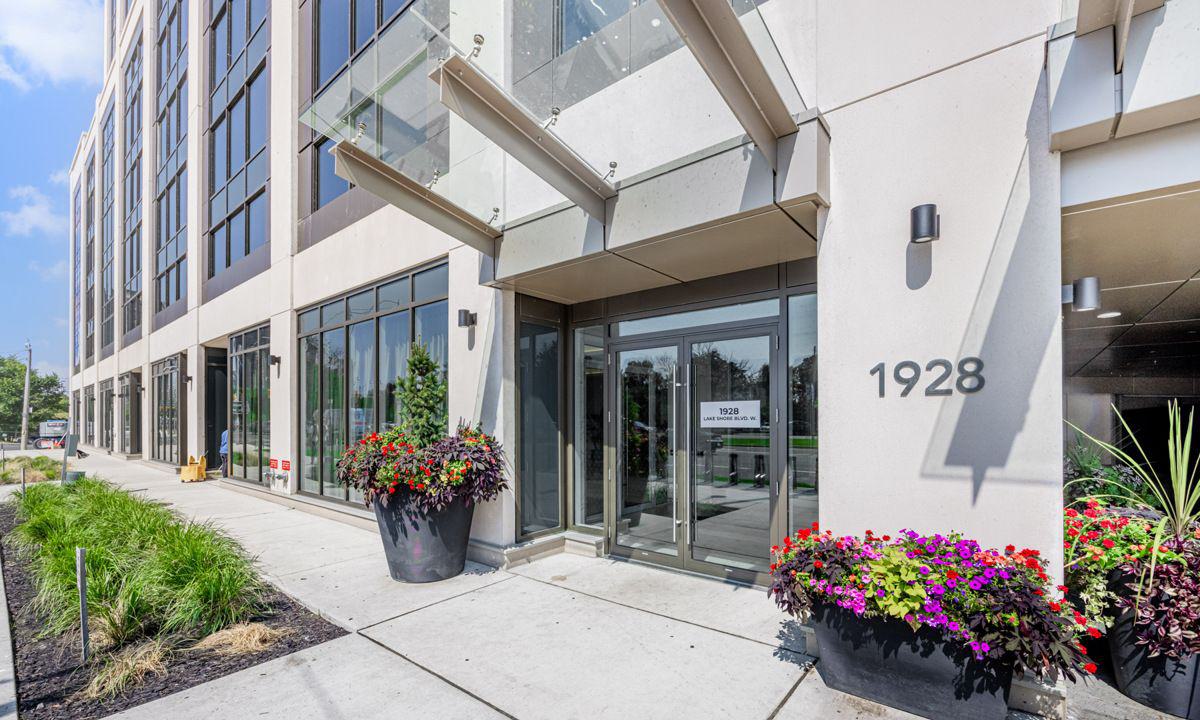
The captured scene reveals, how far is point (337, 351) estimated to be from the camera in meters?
9.20

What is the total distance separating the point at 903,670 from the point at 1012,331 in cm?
198

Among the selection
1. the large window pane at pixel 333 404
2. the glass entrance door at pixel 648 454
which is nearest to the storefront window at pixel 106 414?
the large window pane at pixel 333 404

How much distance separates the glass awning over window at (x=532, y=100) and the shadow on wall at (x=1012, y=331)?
4.82 ft

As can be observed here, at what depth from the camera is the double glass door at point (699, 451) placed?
5.12 m

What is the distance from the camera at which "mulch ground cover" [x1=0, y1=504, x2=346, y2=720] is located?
331 centimetres

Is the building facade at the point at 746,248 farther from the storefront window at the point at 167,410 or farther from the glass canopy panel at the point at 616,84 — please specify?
the storefront window at the point at 167,410

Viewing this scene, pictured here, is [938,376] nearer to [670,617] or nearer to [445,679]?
[670,617]

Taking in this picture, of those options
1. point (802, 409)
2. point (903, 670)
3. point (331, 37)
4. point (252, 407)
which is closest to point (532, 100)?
point (802, 409)

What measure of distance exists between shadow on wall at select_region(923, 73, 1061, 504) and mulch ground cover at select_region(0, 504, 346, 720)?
458 centimetres

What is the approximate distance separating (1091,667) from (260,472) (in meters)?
13.1

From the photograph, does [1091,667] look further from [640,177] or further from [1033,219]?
[640,177]

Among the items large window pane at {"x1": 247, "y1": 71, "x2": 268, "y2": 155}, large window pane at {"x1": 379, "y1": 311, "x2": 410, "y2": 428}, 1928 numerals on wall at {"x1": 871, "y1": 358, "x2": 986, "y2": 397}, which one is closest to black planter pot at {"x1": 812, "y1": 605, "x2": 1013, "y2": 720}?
1928 numerals on wall at {"x1": 871, "y1": 358, "x2": 986, "y2": 397}

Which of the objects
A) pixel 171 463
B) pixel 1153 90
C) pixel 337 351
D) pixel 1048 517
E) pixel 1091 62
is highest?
pixel 1091 62

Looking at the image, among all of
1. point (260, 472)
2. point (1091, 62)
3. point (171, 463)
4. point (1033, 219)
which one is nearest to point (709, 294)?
point (1033, 219)
